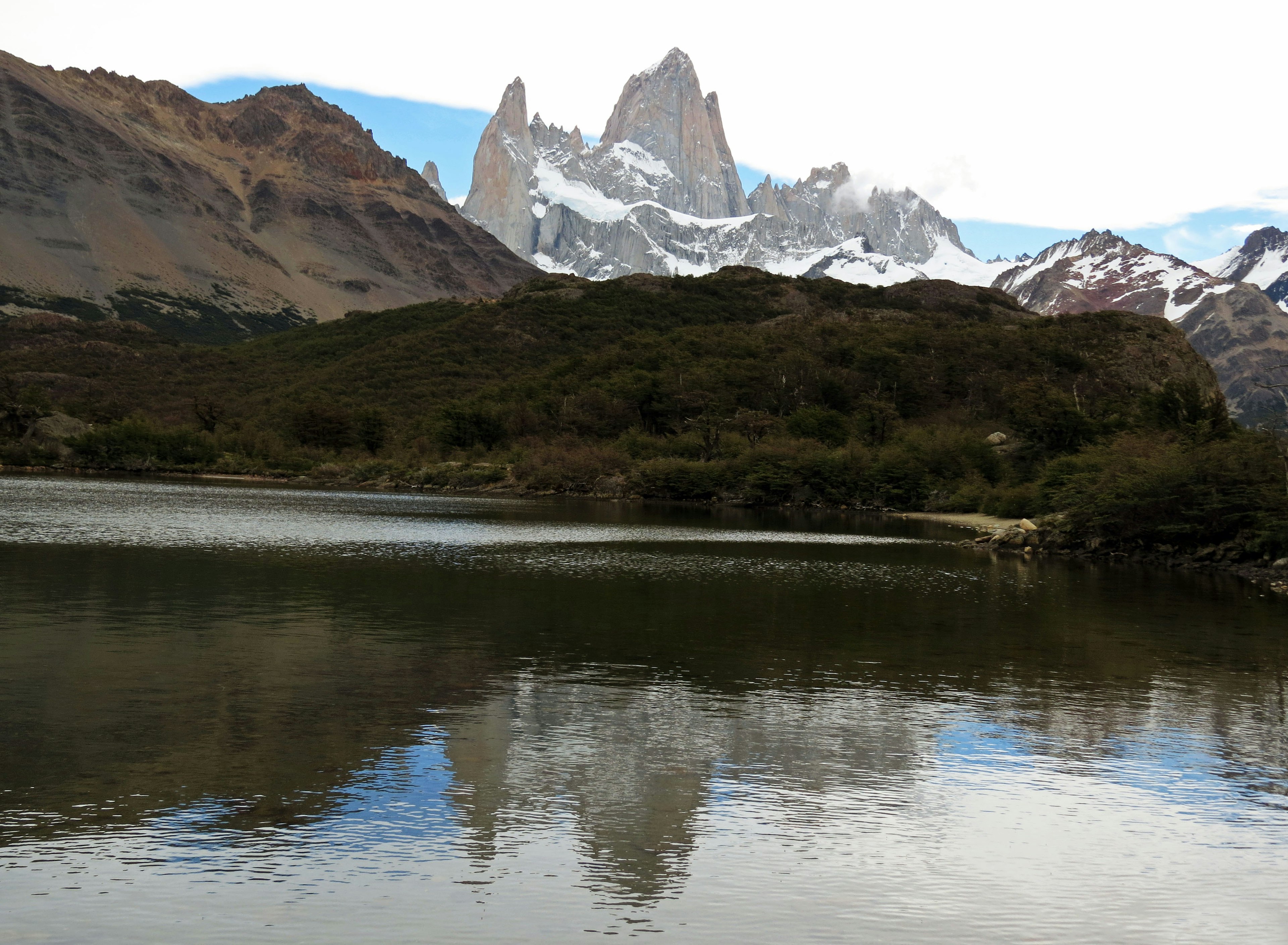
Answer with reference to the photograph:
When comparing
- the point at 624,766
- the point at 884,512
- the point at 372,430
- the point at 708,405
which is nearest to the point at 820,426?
the point at 708,405

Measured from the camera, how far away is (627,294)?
543 ft

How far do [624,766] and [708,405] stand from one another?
86324 mm

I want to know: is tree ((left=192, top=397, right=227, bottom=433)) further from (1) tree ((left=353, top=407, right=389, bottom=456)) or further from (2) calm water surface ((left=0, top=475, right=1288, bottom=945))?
(2) calm water surface ((left=0, top=475, right=1288, bottom=945))

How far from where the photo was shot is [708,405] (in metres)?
96.9

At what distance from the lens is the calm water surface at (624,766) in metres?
7.65

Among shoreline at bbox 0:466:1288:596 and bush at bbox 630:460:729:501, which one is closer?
shoreline at bbox 0:466:1288:596

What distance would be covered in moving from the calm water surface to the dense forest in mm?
21546

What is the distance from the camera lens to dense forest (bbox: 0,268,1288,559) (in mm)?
47938

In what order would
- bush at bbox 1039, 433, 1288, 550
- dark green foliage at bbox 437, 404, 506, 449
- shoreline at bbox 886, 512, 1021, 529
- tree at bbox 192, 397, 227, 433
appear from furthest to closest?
1. tree at bbox 192, 397, 227, 433
2. dark green foliage at bbox 437, 404, 506, 449
3. shoreline at bbox 886, 512, 1021, 529
4. bush at bbox 1039, 433, 1288, 550

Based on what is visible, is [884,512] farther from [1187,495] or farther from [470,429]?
[470,429]

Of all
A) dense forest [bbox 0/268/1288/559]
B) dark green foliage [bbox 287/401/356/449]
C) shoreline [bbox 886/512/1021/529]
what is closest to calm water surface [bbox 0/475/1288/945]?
dense forest [bbox 0/268/1288/559]

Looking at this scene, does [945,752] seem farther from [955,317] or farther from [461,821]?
[955,317]

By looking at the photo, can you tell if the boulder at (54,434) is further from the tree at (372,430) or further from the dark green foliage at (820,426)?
the dark green foliage at (820,426)

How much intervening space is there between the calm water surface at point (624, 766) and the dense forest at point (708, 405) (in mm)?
21546
